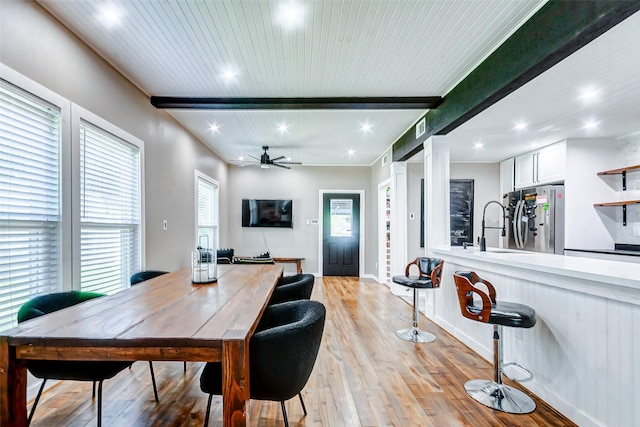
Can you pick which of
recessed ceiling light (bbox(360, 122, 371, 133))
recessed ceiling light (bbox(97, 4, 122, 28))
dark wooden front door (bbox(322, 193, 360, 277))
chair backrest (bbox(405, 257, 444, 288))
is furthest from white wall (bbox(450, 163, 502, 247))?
recessed ceiling light (bbox(97, 4, 122, 28))

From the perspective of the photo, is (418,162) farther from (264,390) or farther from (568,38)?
(264,390)

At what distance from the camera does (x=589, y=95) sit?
3.05 metres

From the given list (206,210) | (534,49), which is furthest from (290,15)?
(206,210)

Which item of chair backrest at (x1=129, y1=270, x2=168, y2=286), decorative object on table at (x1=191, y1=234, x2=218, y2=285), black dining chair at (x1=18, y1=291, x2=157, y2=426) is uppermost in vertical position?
decorative object on table at (x1=191, y1=234, x2=218, y2=285)

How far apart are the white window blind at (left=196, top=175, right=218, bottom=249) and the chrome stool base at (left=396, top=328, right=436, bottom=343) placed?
3.40 meters

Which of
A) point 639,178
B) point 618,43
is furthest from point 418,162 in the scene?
point 618,43

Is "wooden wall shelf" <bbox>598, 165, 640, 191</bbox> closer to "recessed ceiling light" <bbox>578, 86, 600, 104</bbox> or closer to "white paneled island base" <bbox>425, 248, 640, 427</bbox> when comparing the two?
"recessed ceiling light" <bbox>578, 86, 600, 104</bbox>

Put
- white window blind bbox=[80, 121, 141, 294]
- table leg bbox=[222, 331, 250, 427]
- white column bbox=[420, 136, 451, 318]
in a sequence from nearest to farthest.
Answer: table leg bbox=[222, 331, 250, 427] → white window blind bbox=[80, 121, 141, 294] → white column bbox=[420, 136, 451, 318]

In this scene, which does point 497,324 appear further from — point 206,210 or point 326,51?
point 206,210

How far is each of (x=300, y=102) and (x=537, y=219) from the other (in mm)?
4071

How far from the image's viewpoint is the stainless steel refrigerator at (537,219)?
448 centimetres

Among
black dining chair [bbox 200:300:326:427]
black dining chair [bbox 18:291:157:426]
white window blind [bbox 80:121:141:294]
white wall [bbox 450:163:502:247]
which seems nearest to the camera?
black dining chair [bbox 200:300:326:427]

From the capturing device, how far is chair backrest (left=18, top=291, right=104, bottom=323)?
5.25 ft

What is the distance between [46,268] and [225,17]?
2198 millimetres
